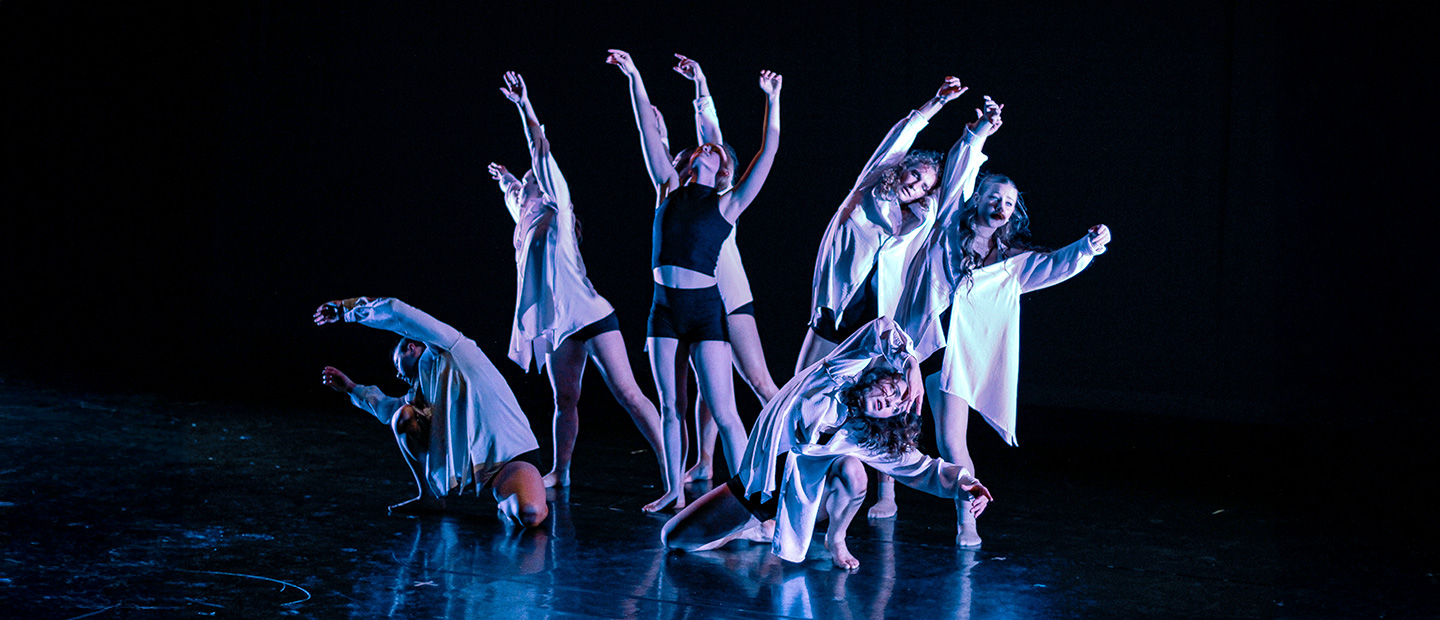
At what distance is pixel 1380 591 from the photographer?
11.5 feet

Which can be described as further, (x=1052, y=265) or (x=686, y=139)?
(x=686, y=139)

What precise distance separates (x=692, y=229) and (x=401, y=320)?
101 cm

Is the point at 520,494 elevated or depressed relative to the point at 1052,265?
depressed

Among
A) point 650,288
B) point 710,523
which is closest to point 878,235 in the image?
point 710,523

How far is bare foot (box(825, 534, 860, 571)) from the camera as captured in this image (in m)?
3.58

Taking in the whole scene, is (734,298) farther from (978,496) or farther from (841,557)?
(978,496)

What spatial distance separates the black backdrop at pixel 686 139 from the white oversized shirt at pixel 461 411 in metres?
3.15

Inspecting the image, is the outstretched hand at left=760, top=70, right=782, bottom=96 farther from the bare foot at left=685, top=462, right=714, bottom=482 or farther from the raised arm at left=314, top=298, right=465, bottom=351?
the bare foot at left=685, top=462, right=714, bottom=482

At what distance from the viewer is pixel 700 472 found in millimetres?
4949

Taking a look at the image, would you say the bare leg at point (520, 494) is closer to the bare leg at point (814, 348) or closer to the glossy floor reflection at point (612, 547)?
the glossy floor reflection at point (612, 547)

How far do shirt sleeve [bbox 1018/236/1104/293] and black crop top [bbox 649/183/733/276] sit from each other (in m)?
1.00

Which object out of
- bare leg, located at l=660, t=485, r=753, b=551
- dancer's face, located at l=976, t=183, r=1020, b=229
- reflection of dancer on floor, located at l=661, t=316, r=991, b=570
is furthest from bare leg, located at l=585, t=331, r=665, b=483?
dancer's face, located at l=976, t=183, r=1020, b=229

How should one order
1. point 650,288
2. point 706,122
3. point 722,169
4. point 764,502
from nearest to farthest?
point 764,502
point 722,169
point 706,122
point 650,288

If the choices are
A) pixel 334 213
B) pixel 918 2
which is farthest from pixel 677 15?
pixel 334 213
